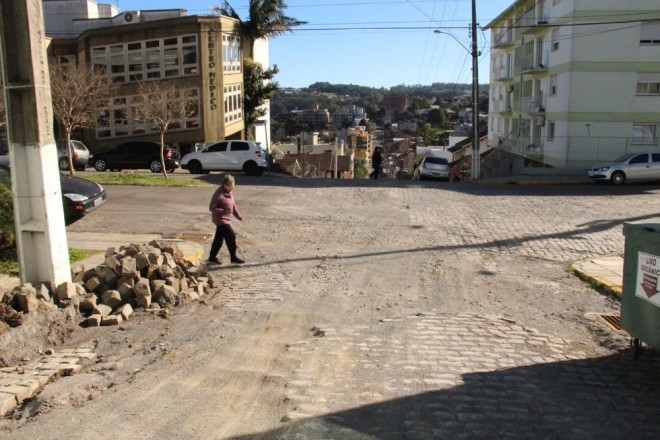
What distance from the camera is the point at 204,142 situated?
3712 centimetres

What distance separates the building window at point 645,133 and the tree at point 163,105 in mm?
22570

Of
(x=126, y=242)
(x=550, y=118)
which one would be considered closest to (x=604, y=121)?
(x=550, y=118)

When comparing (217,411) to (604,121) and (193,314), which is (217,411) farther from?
(604,121)

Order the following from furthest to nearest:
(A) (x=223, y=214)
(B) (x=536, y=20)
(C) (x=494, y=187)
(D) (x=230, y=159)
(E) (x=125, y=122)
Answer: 1. (B) (x=536, y=20)
2. (E) (x=125, y=122)
3. (D) (x=230, y=159)
4. (C) (x=494, y=187)
5. (A) (x=223, y=214)

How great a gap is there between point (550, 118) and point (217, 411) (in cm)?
3288

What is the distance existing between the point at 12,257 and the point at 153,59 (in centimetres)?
2887

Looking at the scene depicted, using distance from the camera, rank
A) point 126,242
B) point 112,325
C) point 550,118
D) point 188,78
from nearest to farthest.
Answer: point 112,325 → point 126,242 → point 550,118 → point 188,78

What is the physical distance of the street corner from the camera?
368 inches

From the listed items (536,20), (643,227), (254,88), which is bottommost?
(643,227)

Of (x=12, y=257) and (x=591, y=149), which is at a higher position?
(x=591, y=149)

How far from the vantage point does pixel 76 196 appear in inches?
503

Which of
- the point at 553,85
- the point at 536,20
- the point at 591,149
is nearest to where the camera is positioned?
the point at 591,149

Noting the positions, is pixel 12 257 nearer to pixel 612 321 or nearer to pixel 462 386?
pixel 462 386

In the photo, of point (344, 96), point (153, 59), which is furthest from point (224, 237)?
point (344, 96)
